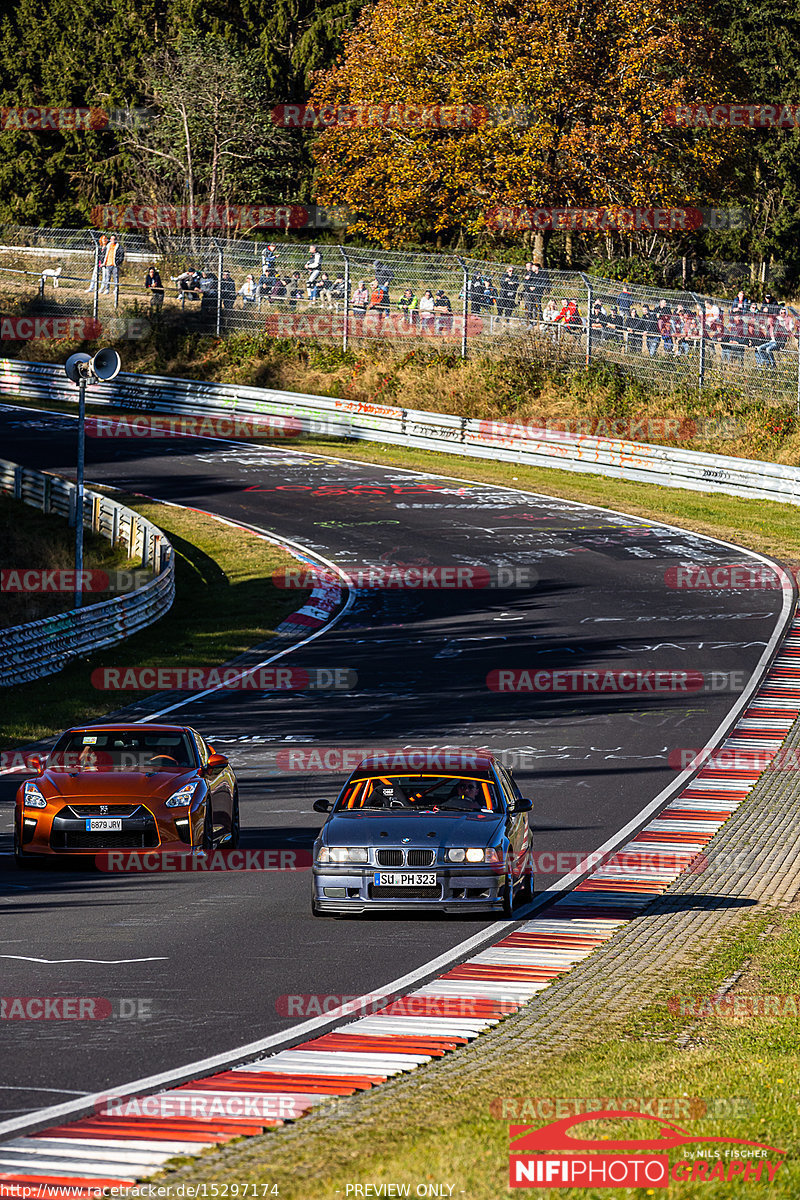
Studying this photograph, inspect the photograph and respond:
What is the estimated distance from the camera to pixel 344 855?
12062mm

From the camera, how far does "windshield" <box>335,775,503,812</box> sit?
13.0 meters

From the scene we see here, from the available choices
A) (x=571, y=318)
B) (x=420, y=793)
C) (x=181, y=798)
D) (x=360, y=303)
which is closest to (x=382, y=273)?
(x=360, y=303)

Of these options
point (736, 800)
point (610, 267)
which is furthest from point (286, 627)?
point (610, 267)

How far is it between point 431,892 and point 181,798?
3.33m

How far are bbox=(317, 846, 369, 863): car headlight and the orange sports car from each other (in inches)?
102

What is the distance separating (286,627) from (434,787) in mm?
16297

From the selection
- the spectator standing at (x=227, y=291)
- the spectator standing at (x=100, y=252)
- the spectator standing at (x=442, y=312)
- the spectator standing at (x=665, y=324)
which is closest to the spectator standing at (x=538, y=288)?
the spectator standing at (x=442, y=312)

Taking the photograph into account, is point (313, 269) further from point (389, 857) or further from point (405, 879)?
point (405, 879)

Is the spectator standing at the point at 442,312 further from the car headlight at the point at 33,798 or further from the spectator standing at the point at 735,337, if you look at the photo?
the car headlight at the point at 33,798

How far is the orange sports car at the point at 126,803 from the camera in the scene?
14156mm

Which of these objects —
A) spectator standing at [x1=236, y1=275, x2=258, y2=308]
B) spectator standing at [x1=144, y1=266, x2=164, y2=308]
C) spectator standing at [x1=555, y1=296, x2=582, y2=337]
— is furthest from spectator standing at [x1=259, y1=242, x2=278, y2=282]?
spectator standing at [x1=555, y1=296, x2=582, y2=337]

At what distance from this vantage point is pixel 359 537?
120 feet

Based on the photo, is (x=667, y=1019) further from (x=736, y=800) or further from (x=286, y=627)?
(x=286, y=627)

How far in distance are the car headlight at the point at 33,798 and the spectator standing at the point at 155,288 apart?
42.3 meters
